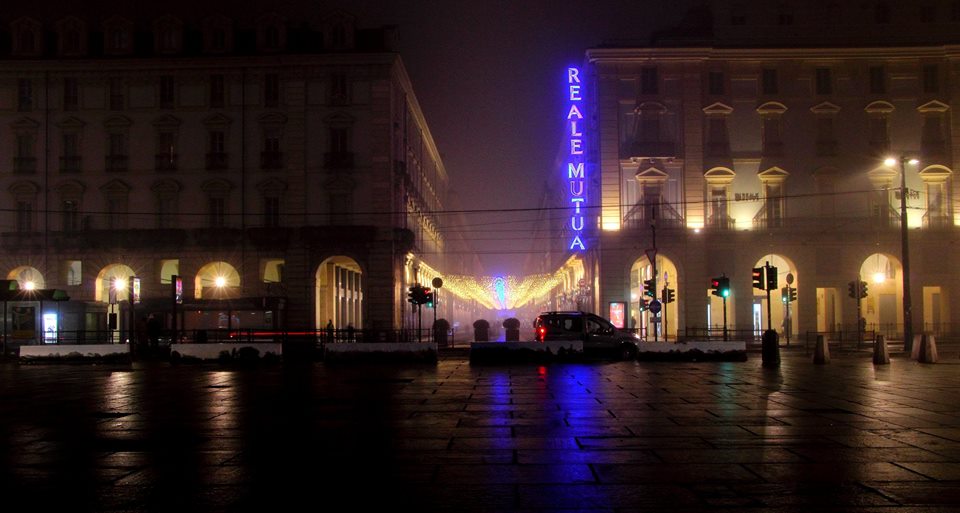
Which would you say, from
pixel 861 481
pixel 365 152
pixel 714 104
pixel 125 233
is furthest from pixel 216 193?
pixel 861 481

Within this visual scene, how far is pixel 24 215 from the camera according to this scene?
172ft

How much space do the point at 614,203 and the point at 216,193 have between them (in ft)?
79.5

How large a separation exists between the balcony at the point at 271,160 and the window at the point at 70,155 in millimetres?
11212

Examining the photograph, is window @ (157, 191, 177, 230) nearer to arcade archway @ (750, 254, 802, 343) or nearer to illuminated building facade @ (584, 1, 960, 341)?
illuminated building facade @ (584, 1, 960, 341)

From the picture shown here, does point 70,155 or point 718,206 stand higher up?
point 70,155

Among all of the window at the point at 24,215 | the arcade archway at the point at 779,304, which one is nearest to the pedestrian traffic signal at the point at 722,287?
the arcade archway at the point at 779,304

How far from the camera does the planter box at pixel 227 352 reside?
31.7 meters

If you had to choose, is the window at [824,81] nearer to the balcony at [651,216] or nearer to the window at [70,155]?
the balcony at [651,216]

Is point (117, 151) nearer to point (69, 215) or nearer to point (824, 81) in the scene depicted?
point (69, 215)

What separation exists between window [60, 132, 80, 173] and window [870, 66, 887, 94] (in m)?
48.9

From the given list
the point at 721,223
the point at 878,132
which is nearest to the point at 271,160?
the point at 721,223

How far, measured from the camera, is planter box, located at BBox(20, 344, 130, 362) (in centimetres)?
3359

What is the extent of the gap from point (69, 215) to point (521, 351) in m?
34.3

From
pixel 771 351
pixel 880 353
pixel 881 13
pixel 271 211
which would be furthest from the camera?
pixel 881 13
